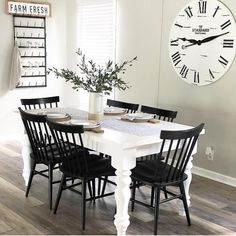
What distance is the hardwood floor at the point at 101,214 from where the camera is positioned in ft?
10.6

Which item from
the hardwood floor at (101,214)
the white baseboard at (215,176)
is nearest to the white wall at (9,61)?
the hardwood floor at (101,214)

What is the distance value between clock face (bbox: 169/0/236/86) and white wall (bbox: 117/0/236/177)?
0.09 metres

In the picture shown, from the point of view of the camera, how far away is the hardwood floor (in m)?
3.23

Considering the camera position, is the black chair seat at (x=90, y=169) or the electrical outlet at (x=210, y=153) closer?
the black chair seat at (x=90, y=169)

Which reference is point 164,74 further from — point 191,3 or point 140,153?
point 140,153

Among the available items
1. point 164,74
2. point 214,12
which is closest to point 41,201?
point 164,74

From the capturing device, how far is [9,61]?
19.8ft

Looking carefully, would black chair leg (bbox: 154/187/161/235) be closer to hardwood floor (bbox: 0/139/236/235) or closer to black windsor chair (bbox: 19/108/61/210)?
hardwood floor (bbox: 0/139/236/235)

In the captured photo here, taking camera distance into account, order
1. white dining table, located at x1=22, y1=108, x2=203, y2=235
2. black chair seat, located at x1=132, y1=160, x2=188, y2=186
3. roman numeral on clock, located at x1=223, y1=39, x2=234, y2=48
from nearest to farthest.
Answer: white dining table, located at x1=22, y1=108, x2=203, y2=235, black chair seat, located at x1=132, y1=160, x2=188, y2=186, roman numeral on clock, located at x1=223, y1=39, x2=234, y2=48

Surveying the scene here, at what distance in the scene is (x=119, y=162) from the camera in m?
2.89

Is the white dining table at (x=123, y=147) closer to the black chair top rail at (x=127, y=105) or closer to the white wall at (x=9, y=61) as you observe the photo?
the black chair top rail at (x=127, y=105)

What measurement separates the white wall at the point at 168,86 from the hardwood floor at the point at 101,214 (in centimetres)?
46

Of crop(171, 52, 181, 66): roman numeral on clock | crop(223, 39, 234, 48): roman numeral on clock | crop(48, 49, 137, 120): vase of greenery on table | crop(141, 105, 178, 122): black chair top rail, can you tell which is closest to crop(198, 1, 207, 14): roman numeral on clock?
crop(223, 39, 234, 48): roman numeral on clock

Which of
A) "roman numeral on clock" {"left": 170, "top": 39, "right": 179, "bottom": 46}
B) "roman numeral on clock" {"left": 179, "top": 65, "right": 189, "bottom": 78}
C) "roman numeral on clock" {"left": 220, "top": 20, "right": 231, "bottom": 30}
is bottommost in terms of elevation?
"roman numeral on clock" {"left": 179, "top": 65, "right": 189, "bottom": 78}
